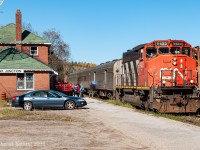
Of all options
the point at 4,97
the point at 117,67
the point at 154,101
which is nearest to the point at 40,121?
the point at 154,101

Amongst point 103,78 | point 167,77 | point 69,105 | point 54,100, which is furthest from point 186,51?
point 103,78

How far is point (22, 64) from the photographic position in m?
38.5

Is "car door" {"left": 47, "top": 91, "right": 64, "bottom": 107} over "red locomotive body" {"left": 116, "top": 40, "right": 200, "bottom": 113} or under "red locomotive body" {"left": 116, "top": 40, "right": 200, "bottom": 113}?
under

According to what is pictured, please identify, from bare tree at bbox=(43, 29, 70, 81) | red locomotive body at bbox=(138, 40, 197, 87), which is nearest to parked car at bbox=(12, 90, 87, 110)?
red locomotive body at bbox=(138, 40, 197, 87)

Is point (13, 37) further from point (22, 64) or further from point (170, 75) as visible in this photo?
point (170, 75)

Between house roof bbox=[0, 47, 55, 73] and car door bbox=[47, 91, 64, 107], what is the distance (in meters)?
12.4

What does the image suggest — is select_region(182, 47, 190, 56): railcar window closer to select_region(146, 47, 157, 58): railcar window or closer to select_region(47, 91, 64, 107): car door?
select_region(146, 47, 157, 58): railcar window

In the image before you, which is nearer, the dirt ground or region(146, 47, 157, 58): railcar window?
the dirt ground

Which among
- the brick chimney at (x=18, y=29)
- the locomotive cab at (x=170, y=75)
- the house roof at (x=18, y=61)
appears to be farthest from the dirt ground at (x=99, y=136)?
the brick chimney at (x=18, y=29)

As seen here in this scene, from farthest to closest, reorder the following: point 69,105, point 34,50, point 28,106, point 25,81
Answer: point 34,50 → point 25,81 → point 69,105 → point 28,106

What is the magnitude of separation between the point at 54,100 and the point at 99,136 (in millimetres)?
13075

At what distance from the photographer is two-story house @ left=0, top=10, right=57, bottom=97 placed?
3772 cm

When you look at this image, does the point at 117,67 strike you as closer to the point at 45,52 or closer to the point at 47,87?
the point at 47,87

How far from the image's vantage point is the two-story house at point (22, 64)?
3772 centimetres
